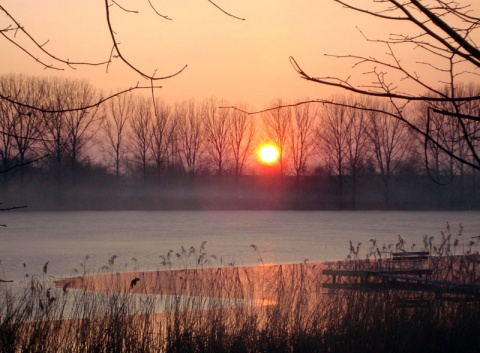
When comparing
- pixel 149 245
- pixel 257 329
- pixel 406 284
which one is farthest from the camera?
pixel 149 245

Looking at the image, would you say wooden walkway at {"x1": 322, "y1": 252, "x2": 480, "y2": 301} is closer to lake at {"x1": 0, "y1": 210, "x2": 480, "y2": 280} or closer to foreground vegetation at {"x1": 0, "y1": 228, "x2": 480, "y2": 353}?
foreground vegetation at {"x1": 0, "y1": 228, "x2": 480, "y2": 353}

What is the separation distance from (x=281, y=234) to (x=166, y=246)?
687 cm

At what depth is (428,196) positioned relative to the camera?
6206cm

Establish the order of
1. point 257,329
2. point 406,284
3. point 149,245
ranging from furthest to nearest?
1. point 149,245
2. point 406,284
3. point 257,329

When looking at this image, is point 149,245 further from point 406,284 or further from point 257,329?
point 257,329

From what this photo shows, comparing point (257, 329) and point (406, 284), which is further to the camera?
point (406, 284)

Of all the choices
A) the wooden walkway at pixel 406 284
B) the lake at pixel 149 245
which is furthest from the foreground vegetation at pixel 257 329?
the lake at pixel 149 245

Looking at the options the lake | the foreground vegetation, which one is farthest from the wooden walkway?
the lake

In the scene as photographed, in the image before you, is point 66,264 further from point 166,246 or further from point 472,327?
point 472,327

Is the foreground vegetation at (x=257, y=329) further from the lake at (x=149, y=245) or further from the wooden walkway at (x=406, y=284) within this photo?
the lake at (x=149, y=245)

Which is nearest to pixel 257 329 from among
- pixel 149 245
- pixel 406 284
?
pixel 406 284

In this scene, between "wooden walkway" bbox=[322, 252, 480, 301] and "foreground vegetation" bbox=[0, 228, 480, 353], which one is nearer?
"foreground vegetation" bbox=[0, 228, 480, 353]

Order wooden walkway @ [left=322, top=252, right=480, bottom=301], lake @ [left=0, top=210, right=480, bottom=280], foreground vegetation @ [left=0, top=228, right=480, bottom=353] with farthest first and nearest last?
1. lake @ [left=0, top=210, right=480, bottom=280]
2. wooden walkway @ [left=322, top=252, right=480, bottom=301]
3. foreground vegetation @ [left=0, top=228, right=480, bottom=353]

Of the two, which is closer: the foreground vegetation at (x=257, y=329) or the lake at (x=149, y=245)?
the foreground vegetation at (x=257, y=329)
